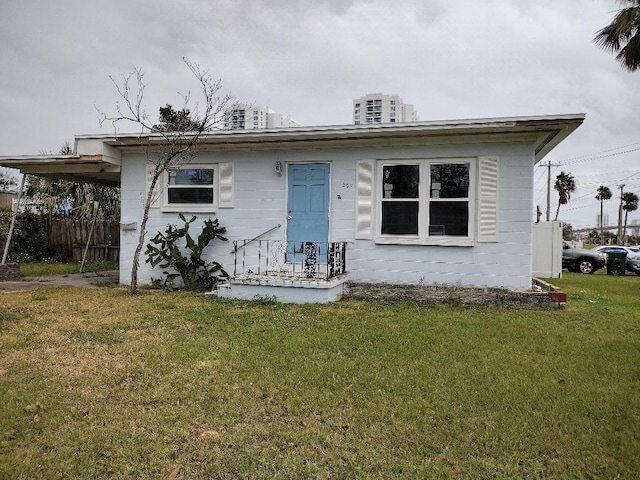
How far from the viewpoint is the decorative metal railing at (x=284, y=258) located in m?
8.23

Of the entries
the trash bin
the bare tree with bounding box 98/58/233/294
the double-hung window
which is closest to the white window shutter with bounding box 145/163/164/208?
the bare tree with bounding box 98/58/233/294

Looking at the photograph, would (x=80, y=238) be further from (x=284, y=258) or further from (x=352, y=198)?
(x=352, y=198)

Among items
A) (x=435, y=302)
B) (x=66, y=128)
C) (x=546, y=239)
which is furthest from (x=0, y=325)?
(x=66, y=128)

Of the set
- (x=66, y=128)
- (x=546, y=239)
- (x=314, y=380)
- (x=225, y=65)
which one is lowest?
(x=314, y=380)

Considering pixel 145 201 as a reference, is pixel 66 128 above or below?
above

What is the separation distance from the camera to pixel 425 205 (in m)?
8.16

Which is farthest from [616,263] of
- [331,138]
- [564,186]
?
[564,186]

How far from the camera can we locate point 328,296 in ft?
24.5

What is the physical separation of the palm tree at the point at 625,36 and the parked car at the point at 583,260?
669 cm

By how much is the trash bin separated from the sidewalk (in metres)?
16.7

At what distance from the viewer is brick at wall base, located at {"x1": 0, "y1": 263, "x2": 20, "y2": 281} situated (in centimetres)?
1029

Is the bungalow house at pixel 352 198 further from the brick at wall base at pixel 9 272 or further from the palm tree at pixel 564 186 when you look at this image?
the palm tree at pixel 564 186

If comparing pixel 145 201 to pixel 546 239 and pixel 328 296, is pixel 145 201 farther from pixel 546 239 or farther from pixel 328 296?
pixel 546 239

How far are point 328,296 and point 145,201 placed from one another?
14.7 ft
